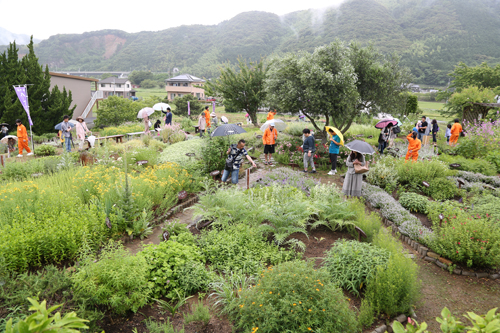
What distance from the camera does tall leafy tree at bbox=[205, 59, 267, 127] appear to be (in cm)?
2189

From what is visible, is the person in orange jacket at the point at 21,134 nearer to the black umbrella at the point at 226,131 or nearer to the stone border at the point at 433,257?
the black umbrella at the point at 226,131

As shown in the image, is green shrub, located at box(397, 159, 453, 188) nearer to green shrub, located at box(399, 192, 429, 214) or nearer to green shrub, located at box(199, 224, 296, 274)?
green shrub, located at box(399, 192, 429, 214)

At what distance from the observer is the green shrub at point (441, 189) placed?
826cm

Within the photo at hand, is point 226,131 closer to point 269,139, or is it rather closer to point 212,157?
point 212,157

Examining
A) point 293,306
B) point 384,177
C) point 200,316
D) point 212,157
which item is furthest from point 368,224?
point 212,157

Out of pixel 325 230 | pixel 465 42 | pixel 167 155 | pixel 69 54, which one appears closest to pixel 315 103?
pixel 167 155

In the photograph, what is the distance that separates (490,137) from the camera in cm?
1261

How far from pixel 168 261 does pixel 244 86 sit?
19052 mm

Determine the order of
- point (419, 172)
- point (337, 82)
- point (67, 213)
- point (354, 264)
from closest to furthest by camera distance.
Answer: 1. point (354, 264)
2. point (67, 213)
3. point (419, 172)
4. point (337, 82)

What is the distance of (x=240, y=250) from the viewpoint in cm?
493

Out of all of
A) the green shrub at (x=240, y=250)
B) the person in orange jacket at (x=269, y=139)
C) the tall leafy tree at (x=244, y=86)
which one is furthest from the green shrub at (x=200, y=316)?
the tall leafy tree at (x=244, y=86)

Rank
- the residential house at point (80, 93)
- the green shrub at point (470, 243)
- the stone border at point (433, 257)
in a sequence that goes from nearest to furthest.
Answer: the green shrub at point (470, 243), the stone border at point (433, 257), the residential house at point (80, 93)

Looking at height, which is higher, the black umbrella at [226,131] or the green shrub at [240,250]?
the black umbrella at [226,131]

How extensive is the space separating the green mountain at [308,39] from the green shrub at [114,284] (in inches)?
2553
